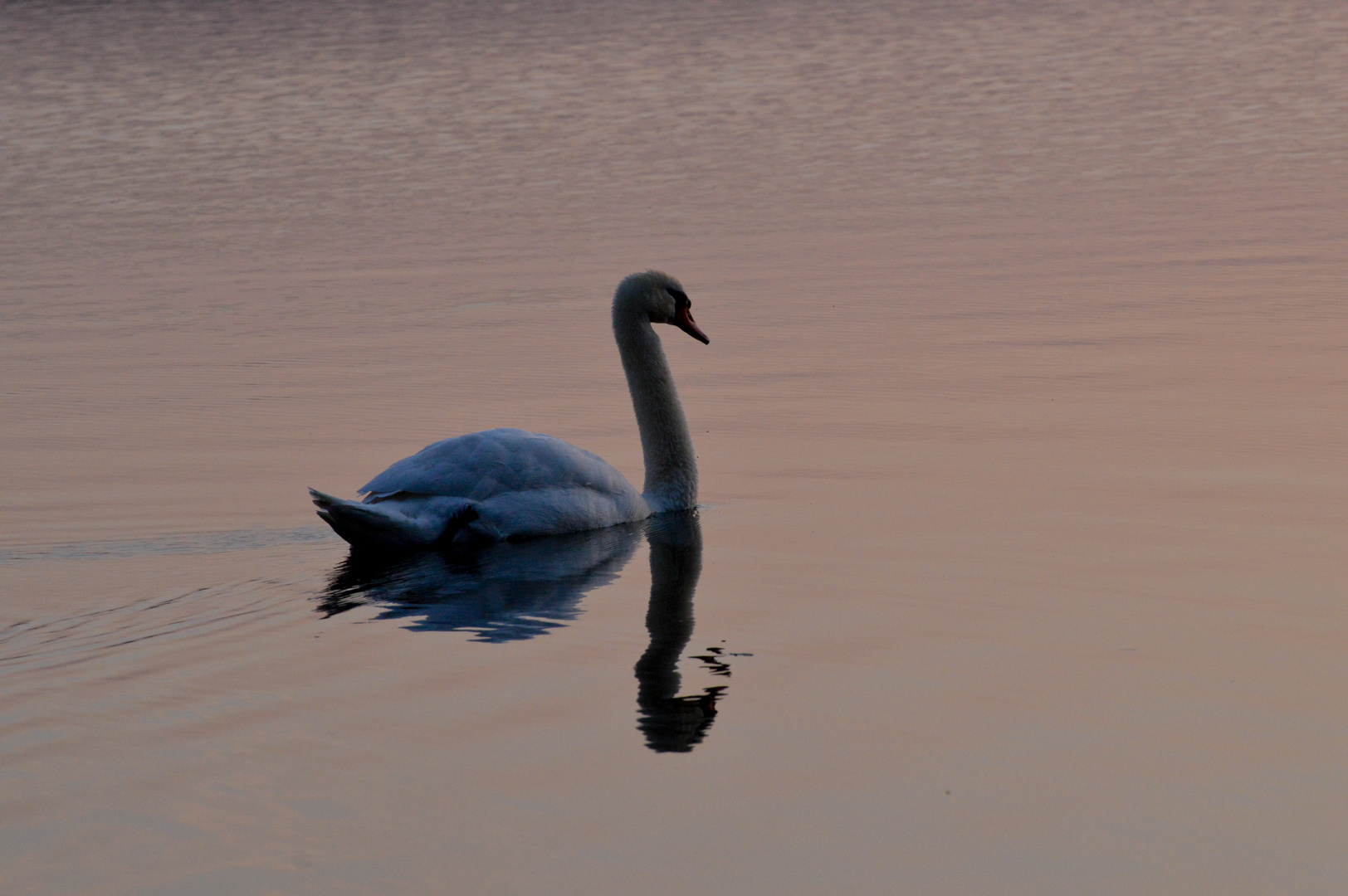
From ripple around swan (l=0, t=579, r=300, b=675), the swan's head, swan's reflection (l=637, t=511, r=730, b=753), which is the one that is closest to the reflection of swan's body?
swan's reflection (l=637, t=511, r=730, b=753)

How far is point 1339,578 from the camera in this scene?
6961 mm

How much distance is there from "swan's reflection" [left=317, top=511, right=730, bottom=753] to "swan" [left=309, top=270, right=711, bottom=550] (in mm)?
86

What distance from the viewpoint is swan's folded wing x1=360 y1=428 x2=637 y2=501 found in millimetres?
8242

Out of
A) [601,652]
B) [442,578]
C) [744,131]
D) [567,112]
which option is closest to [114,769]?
[601,652]

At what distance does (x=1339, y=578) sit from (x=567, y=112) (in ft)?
62.8

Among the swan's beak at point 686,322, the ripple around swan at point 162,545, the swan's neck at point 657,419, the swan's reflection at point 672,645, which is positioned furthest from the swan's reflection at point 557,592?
the swan's beak at point 686,322

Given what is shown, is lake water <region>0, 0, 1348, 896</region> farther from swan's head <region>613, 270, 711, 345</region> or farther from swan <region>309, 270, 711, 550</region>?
swan's head <region>613, 270, 711, 345</region>

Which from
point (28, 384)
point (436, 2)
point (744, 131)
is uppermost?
point (436, 2)

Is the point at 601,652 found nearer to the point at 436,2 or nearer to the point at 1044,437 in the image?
the point at 1044,437

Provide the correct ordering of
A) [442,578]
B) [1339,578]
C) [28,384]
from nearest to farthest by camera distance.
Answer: [1339,578], [442,578], [28,384]

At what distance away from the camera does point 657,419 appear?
9.46 meters

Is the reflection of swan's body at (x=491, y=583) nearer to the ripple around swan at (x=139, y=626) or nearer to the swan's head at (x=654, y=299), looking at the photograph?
the ripple around swan at (x=139, y=626)

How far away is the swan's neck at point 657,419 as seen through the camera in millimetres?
9141

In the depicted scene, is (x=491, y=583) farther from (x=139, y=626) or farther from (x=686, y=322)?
(x=686, y=322)
